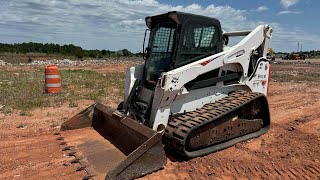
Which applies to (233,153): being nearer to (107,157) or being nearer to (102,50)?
(107,157)

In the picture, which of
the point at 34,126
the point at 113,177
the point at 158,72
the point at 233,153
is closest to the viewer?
the point at 113,177

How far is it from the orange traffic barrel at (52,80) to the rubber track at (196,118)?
23.7 feet

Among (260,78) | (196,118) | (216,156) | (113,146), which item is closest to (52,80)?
(113,146)

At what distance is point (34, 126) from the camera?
7859mm

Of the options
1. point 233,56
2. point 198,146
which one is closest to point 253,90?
point 233,56

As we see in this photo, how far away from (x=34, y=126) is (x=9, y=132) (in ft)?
2.09

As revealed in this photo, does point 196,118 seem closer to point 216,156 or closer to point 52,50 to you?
point 216,156

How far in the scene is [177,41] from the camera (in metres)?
6.01

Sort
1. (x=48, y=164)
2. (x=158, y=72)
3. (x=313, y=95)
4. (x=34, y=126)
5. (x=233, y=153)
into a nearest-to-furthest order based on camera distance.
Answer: (x=48, y=164), (x=233, y=153), (x=158, y=72), (x=34, y=126), (x=313, y=95)

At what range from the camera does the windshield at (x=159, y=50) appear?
643 centimetres

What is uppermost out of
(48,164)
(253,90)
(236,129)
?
(253,90)

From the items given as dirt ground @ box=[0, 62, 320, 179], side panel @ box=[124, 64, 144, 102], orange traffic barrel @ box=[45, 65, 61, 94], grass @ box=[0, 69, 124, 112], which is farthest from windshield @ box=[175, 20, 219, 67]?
orange traffic barrel @ box=[45, 65, 61, 94]

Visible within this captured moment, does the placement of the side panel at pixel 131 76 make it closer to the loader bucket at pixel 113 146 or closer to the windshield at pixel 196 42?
the loader bucket at pixel 113 146

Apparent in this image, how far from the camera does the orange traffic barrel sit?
11.9m
